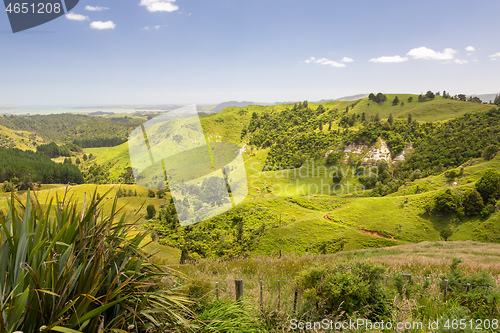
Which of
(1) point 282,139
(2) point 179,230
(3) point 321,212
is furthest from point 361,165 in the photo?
(2) point 179,230

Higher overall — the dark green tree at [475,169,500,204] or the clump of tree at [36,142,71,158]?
the clump of tree at [36,142,71,158]

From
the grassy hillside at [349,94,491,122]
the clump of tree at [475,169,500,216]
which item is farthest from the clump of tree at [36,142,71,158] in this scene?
the clump of tree at [475,169,500,216]

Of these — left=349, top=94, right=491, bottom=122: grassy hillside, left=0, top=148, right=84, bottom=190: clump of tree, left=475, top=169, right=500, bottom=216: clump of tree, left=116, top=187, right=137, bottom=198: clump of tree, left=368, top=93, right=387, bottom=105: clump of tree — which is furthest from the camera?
left=368, top=93, right=387, bottom=105: clump of tree

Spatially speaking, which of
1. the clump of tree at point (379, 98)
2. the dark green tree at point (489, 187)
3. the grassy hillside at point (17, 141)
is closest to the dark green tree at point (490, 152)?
the dark green tree at point (489, 187)

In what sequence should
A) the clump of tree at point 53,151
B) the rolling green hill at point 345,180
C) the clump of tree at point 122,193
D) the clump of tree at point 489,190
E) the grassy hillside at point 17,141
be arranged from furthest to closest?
the grassy hillside at point 17,141 < the clump of tree at point 53,151 < the clump of tree at point 489,190 < the rolling green hill at point 345,180 < the clump of tree at point 122,193

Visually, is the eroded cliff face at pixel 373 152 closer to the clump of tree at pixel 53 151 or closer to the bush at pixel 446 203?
the bush at pixel 446 203

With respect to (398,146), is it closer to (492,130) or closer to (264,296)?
(492,130)

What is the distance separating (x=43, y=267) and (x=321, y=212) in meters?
55.3

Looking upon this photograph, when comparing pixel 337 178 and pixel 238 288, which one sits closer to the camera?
pixel 238 288

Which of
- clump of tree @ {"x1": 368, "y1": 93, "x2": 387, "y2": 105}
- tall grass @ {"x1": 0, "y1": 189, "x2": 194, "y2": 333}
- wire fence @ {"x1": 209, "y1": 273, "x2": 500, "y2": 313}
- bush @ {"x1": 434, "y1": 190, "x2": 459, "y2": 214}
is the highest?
clump of tree @ {"x1": 368, "y1": 93, "x2": 387, "y2": 105}

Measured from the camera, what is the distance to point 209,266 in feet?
22.9

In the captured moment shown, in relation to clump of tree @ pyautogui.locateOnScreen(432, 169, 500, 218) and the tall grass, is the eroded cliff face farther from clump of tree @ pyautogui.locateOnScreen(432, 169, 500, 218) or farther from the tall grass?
the tall grass

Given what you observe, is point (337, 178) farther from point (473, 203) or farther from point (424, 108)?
point (424, 108)

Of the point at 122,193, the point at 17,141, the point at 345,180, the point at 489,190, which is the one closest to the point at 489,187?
the point at 489,190
